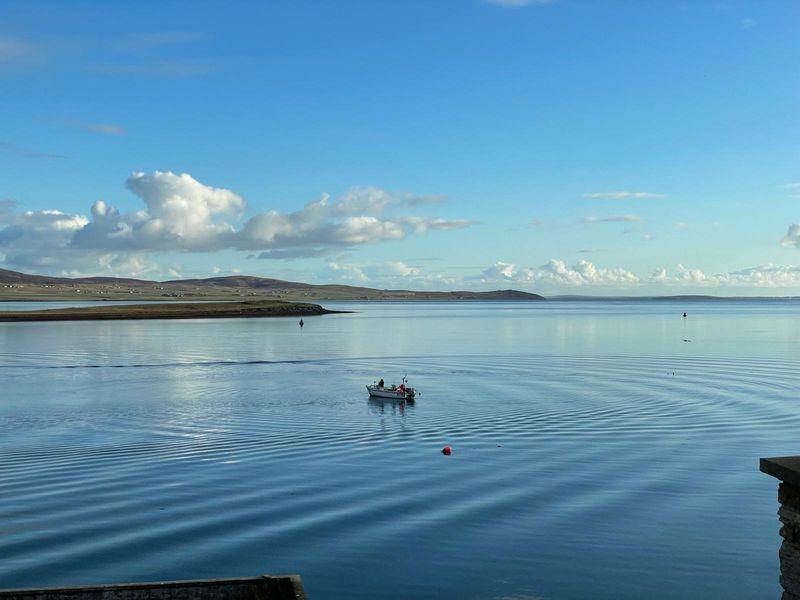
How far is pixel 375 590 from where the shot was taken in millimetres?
16219

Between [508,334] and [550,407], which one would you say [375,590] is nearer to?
[550,407]

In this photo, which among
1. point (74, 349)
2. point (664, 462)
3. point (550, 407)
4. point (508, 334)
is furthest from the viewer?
point (508, 334)

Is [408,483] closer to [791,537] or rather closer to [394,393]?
[791,537]

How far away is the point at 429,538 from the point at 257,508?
5.32m

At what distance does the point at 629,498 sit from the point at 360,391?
1210 inches

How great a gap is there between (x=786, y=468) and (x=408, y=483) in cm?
1544

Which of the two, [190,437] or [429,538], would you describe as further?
[190,437]

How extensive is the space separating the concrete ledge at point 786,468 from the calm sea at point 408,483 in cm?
610

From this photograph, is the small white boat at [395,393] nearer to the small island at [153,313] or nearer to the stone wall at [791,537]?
the stone wall at [791,537]

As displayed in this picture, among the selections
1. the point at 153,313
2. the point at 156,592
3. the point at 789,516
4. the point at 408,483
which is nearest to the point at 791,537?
the point at 789,516

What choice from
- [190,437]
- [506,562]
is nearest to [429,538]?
[506,562]

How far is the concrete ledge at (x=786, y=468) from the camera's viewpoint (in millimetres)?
10664

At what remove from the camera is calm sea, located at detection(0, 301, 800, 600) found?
17188 mm

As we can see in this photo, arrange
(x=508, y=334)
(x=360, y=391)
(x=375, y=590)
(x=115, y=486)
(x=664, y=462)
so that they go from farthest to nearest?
(x=508, y=334) < (x=360, y=391) < (x=664, y=462) < (x=115, y=486) < (x=375, y=590)
